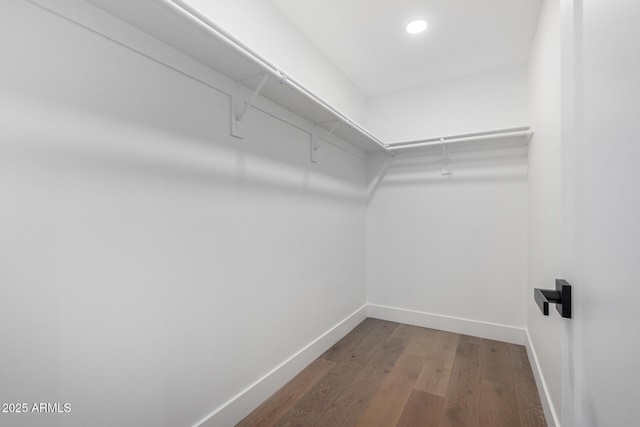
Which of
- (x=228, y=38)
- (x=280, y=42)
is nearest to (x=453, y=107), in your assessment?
(x=280, y=42)

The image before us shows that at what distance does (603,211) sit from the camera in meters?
0.48

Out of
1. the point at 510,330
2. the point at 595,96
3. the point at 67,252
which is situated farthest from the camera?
A: the point at 510,330

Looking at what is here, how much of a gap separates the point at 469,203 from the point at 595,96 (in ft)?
7.32

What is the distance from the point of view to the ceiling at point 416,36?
173 cm

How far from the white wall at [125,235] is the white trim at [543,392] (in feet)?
4.73

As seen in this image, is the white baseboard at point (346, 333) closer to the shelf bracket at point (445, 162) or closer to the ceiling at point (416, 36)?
the shelf bracket at point (445, 162)

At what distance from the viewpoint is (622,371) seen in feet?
1.33

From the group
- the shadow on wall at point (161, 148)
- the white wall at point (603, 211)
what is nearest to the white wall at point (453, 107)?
the shadow on wall at point (161, 148)

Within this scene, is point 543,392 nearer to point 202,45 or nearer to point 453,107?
point 453,107

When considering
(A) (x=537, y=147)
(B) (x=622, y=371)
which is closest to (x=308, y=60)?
(A) (x=537, y=147)

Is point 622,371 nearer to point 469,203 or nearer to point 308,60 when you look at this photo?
point 308,60

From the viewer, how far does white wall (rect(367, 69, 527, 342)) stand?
2.41m

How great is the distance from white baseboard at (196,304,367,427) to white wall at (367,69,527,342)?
3.00ft

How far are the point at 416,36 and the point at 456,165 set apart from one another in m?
1.18
